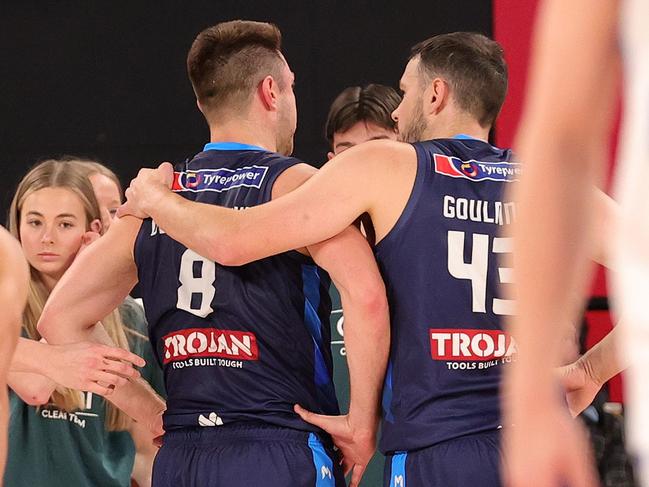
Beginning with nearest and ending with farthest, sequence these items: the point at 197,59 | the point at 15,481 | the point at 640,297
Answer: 1. the point at 640,297
2. the point at 197,59
3. the point at 15,481

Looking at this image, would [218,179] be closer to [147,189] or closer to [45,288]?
[147,189]

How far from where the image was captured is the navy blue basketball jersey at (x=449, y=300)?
9.86 ft

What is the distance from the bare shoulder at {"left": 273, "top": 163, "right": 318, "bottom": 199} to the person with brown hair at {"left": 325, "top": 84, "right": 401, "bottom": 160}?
155 centimetres

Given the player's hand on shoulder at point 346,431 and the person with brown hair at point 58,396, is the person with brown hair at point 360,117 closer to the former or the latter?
the person with brown hair at point 58,396

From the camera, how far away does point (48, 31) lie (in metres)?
6.33

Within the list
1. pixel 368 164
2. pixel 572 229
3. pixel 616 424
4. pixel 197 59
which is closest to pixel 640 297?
pixel 572 229

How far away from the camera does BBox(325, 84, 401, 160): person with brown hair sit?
4.77 meters

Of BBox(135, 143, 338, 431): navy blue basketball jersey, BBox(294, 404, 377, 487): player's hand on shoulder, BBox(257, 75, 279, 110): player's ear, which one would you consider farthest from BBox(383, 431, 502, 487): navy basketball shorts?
BBox(257, 75, 279, 110): player's ear

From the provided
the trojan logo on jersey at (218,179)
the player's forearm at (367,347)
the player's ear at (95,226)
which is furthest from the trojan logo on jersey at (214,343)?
the player's ear at (95,226)

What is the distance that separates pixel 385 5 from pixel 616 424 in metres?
2.55

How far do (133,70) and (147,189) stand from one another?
10.5 ft

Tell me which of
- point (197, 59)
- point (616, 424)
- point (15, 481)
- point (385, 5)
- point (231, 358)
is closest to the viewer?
point (231, 358)

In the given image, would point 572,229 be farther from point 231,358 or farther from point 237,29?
point 237,29

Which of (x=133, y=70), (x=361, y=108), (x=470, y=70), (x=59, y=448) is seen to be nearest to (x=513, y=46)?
(x=361, y=108)
